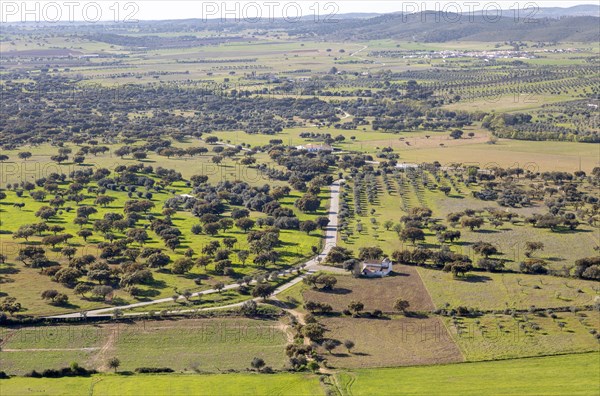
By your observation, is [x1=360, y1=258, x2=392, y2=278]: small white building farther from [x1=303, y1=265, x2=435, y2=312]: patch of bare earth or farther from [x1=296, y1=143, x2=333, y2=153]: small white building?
[x1=296, y1=143, x2=333, y2=153]: small white building

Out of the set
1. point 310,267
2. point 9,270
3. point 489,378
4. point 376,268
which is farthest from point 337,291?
point 9,270

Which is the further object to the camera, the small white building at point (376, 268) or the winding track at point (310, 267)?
the small white building at point (376, 268)

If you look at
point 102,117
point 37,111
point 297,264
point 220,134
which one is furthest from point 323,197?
point 37,111

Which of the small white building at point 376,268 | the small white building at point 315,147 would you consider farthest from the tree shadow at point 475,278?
the small white building at point 315,147

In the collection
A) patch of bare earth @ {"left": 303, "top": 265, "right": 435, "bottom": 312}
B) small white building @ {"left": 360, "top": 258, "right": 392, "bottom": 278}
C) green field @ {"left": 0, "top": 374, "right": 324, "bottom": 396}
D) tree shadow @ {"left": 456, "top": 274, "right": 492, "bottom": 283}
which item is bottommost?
green field @ {"left": 0, "top": 374, "right": 324, "bottom": 396}

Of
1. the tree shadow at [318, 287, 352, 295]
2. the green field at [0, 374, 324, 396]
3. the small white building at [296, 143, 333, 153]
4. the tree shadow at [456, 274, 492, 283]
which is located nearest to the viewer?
the green field at [0, 374, 324, 396]

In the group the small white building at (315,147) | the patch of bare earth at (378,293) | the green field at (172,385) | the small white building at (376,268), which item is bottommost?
the green field at (172,385)

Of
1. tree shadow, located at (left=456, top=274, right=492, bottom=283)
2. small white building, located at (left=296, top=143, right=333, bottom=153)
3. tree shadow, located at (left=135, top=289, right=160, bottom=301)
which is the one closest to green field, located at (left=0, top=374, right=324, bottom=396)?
tree shadow, located at (left=135, top=289, right=160, bottom=301)

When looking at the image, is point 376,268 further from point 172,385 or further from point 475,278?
point 172,385

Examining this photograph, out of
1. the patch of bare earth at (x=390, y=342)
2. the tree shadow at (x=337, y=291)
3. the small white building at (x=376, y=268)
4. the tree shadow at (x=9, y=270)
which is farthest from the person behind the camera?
the small white building at (x=376, y=268)

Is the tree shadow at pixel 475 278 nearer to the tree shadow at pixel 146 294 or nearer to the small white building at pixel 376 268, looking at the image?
the small white building at pixel 376 268
